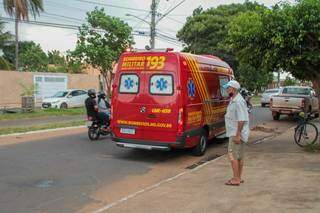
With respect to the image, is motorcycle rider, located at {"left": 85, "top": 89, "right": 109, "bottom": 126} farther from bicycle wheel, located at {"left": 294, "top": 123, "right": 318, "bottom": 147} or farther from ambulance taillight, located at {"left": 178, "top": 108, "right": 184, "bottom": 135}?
bicycle wheel, located at {"left": 294, "top": 123, "right": 318, "bottom": 147}

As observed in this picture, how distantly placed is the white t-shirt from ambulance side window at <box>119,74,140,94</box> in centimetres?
356

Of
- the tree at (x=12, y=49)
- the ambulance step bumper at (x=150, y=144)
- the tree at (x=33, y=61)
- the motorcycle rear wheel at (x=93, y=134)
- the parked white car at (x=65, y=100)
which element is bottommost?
the motorcycle rear wheel at (x=93, y=134)

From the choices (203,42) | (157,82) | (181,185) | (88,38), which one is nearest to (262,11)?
(157,82)

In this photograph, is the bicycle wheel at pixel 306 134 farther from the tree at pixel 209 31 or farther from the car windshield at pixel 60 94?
the tree at pixel 209 31

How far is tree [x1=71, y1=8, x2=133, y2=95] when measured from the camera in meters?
33.0

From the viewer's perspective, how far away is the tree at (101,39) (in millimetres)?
32969

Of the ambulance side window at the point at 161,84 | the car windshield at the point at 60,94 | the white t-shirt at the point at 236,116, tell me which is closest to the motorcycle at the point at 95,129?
the ambulance side window at the point at 161,84

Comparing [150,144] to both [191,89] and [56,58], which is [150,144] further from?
[56,58]

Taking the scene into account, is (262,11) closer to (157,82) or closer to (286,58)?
(286,58)

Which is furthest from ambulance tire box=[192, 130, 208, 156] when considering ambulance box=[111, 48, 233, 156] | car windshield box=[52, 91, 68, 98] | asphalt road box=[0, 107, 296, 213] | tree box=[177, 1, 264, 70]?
tree box=[177, 1, 264, 70]

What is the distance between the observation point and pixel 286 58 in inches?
479

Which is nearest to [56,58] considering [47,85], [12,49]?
[12,49]

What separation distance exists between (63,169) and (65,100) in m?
22.3

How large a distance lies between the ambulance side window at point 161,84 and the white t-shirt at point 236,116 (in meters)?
2.85
